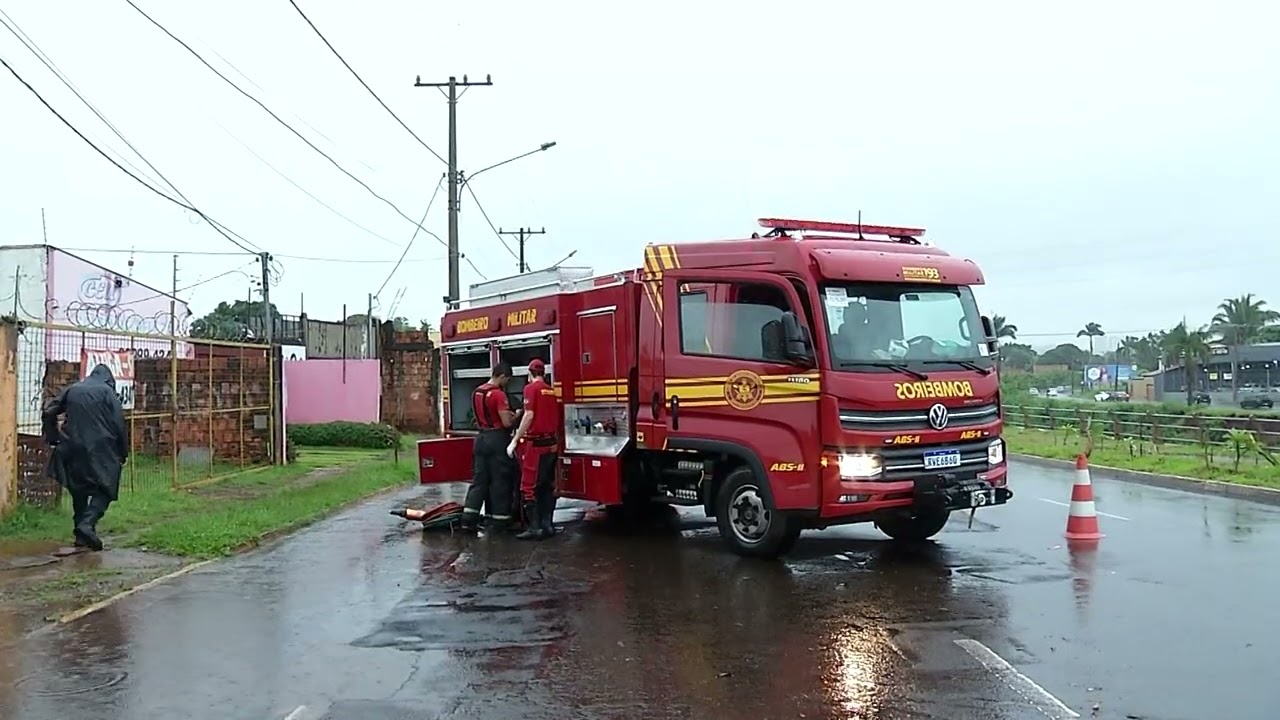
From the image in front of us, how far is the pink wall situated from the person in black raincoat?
2128cm

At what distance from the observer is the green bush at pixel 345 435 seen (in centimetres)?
2723

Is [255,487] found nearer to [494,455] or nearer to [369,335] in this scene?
[494,455]

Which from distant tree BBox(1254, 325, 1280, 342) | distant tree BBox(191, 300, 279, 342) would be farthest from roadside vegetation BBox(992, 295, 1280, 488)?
distant tree BBox(191, 300, 279, 342)

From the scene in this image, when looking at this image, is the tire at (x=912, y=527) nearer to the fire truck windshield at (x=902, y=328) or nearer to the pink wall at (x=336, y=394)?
the fire truck windshield at (x=902, y=328)

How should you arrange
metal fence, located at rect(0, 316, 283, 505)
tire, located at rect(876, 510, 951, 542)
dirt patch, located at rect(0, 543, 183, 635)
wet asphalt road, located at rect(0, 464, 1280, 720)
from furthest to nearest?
metal fence, located at rect(0, 316, 283, 505) → tire, located at rect(876, 510, 951, 542) → dirt patch, located at rect(0, 543, 183, 635) → wet asphalt road, located at rect(0, 464, 1280, 720)

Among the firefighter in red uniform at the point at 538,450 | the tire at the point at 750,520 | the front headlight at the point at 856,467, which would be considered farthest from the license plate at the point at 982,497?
the firefighter in red uniform at the point at 538,450

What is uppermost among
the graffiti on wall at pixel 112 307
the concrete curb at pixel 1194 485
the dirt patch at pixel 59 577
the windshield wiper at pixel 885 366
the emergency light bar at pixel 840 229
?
the graffiti on wall at pixel 112 307

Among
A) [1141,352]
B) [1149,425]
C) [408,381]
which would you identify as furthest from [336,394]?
[1141,352]

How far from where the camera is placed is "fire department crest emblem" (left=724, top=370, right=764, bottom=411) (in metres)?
10.3

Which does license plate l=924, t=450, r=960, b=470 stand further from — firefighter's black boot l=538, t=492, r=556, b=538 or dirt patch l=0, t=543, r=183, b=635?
dirt patch l=0, t=543, r=183, b=635

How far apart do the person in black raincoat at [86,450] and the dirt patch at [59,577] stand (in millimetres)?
396

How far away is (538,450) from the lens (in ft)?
39.9

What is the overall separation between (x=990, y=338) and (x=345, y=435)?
19.7 meters

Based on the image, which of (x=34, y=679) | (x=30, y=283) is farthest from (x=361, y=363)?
(x=34, y=679)
